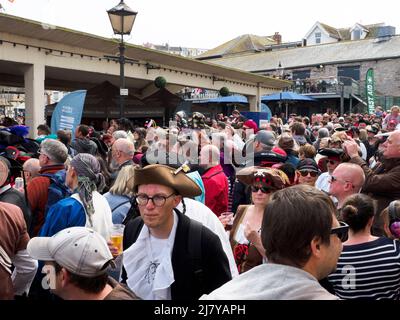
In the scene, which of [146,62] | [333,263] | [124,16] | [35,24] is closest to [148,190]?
[333,263]

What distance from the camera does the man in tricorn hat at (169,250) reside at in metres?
2.77

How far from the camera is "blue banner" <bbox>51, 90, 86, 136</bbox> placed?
10.0 metres

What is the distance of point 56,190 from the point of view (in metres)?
4.26

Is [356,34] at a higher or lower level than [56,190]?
higher

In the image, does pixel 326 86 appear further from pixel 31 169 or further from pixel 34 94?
pixel 31 169

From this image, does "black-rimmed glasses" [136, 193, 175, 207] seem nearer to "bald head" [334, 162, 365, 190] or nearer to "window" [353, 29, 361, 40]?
"bald head" [334, 162, 365, 190]

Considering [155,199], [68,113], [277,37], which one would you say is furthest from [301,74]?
[155,199]

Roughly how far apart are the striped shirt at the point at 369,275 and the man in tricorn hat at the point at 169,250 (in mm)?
703

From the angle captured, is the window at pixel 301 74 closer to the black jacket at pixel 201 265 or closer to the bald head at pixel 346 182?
the bald head at pixel 346 182

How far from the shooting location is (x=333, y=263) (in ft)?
6.29

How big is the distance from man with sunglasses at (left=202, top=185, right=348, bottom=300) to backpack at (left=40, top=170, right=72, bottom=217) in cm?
273

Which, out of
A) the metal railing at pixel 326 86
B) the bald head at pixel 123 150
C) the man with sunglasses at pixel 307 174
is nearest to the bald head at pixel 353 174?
the man with sunglasses at pixel 307 174

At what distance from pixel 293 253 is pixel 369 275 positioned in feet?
4.24
